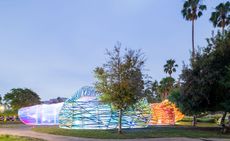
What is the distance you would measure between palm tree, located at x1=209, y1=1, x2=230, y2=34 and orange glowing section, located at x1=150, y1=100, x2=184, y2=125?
1224cm

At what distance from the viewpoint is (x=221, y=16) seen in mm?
49188

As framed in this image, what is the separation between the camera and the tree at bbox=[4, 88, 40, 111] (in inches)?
3878

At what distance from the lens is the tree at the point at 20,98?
98.5 meters

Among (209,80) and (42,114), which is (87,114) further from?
(42,114)

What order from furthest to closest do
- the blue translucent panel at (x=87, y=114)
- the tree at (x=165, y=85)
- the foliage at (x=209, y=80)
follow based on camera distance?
the tree at (x=165, y=85) → the blue translucent panel at (x=87, y=114) → the foliage at (x=209, y=80)

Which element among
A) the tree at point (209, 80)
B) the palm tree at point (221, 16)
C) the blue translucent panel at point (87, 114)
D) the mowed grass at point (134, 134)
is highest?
the palm tree at point (221, 16)

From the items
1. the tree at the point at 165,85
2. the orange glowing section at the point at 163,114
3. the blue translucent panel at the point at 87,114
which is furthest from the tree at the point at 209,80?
the tree at the point at 165,85

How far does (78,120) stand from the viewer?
37688mm

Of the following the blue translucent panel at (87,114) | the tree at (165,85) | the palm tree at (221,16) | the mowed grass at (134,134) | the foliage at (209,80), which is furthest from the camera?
the tree at (165,85)

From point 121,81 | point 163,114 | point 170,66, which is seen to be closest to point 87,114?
point 121,81

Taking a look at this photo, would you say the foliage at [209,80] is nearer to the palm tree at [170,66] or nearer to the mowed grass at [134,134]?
the mowed grass at [134,134]

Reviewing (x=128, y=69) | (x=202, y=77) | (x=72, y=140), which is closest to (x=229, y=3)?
(x=202, y=77)

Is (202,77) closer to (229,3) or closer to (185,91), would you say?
(185,91)

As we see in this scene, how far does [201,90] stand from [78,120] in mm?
12000
